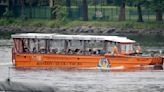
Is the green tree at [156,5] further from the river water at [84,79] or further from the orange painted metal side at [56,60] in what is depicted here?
the orange painted metal side at [56,60]

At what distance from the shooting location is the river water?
49.6 metres

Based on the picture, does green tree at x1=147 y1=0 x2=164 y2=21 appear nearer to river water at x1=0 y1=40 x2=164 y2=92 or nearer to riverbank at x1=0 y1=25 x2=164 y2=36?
riverbank at x1=0 y1=25 x2=164 y2=36

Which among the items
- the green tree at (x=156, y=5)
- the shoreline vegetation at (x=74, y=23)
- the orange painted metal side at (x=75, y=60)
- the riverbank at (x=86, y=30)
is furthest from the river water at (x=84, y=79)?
the shoreline vegetation at (x=74, y=23)

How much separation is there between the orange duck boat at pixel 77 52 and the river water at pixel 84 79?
2.05ft

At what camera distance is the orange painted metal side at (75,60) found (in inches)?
2549

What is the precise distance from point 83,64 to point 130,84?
8.91 metres

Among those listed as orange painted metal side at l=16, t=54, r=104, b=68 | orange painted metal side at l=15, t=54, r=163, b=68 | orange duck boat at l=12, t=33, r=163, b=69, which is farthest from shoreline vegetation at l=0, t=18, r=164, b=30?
orange painted metal side at l=16, t=54, r=104, b=68

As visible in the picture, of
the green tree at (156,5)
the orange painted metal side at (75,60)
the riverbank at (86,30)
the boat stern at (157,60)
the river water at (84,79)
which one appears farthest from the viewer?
the riverbank at (86,30)

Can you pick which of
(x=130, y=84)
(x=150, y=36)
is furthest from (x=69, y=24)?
(x=130, y=84)

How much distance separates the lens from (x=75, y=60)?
65.3 metres

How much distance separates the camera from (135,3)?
128 metres

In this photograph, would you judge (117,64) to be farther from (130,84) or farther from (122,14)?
(122,14)

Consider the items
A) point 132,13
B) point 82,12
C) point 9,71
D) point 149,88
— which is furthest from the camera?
point 132,13

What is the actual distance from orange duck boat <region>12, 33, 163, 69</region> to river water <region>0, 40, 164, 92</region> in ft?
2.05
